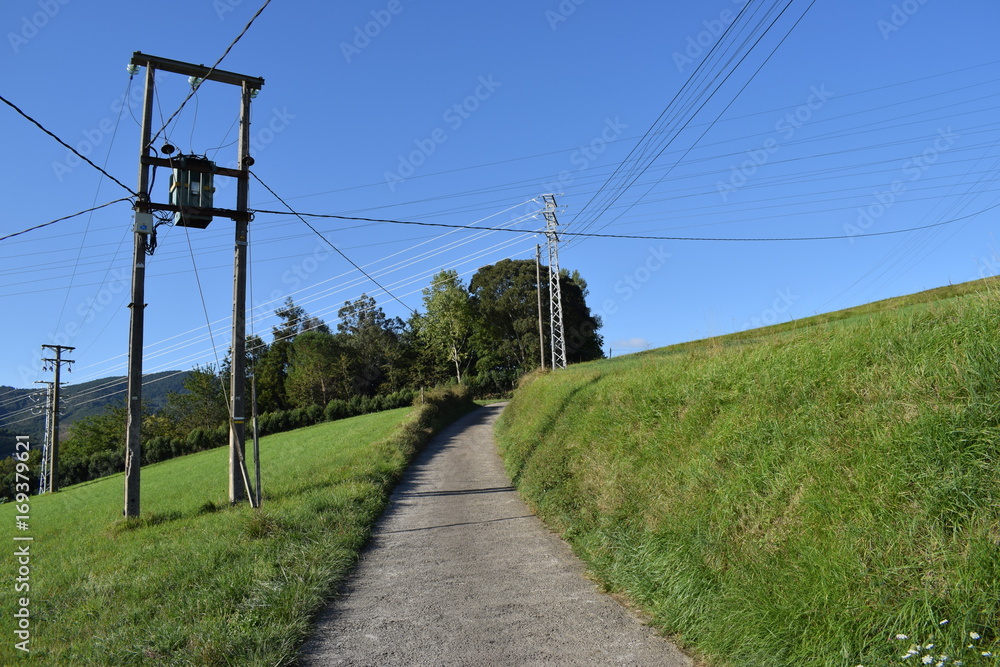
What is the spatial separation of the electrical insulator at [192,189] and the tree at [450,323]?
48.8m

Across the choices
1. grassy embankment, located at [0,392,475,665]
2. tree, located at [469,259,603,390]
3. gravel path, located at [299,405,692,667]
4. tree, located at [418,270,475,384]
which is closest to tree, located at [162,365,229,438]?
tree, located at [418,270,475,384]

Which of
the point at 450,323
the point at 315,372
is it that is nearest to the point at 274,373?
the point at 315,372

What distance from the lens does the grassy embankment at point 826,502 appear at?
3564mm

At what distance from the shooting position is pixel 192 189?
12734 millimetres

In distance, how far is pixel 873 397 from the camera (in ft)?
16.8

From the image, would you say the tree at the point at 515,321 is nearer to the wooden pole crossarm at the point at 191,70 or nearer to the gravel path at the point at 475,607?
the wooden pole crossarm at the point at 191,70

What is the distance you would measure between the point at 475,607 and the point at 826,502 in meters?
3.32

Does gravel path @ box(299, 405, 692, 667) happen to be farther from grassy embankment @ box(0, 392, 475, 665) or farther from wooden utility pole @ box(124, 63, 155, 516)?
wooden utility pole @ box(124, 63, 155, 516)

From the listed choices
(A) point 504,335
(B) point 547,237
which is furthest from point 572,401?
(A) point 504,335

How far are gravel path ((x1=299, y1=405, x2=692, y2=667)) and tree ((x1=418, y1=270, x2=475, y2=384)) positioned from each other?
2075 inches

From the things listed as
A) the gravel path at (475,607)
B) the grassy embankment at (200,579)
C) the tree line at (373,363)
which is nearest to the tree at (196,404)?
the tree line at (373,363)

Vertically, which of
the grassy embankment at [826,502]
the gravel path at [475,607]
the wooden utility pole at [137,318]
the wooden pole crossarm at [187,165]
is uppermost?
the wooden pole crossarm at [187,165]

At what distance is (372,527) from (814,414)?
22.3 ft

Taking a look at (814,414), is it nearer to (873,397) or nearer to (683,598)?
(873,397)
